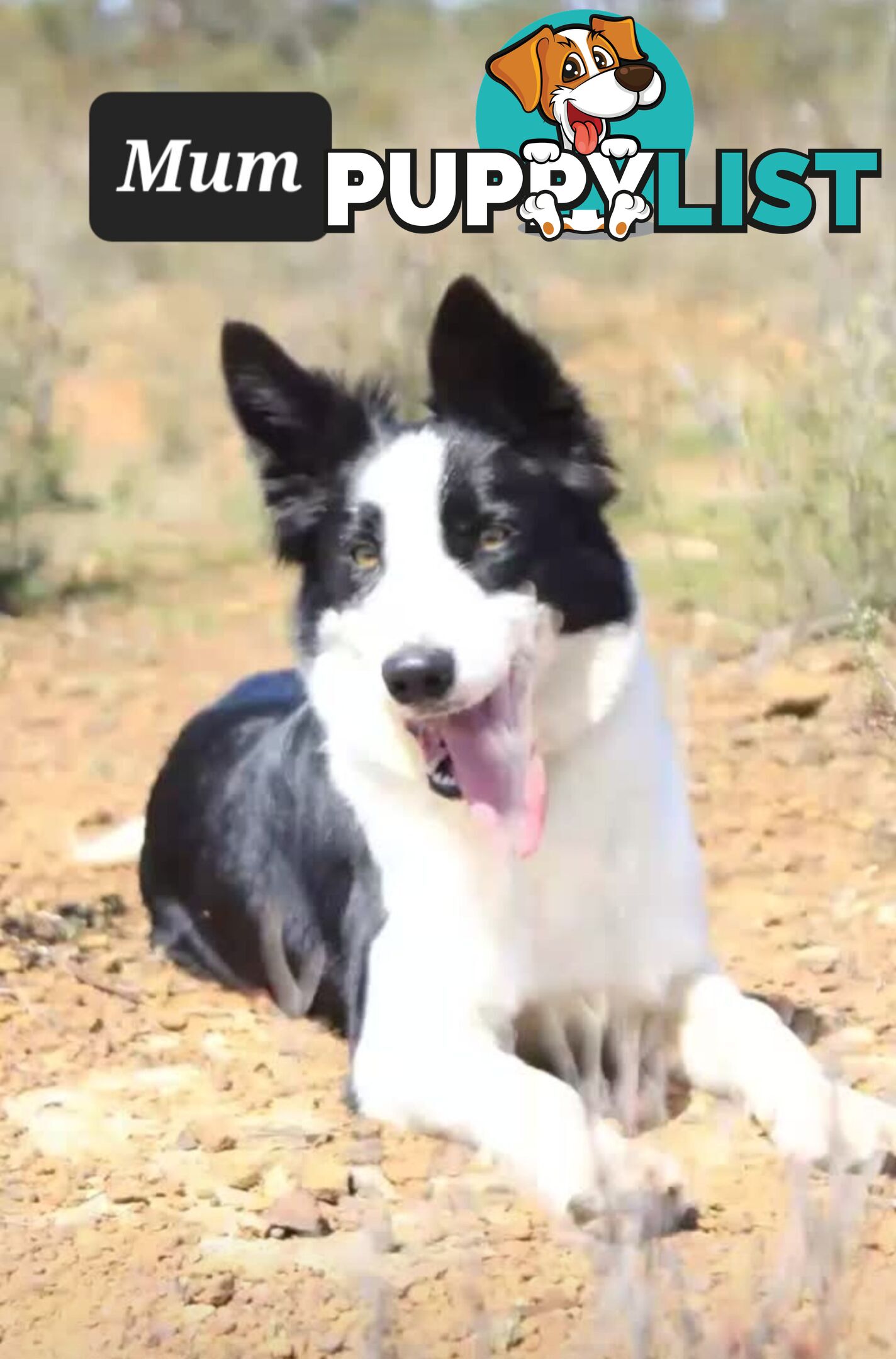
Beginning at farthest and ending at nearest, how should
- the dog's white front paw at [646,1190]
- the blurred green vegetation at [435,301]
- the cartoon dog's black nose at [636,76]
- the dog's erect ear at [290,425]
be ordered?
the blurred green vegetation at [435,301] < the cartoon dog's black nose at [636,76] < the dog's erect ear at [290,425] < the dog's white front paw at [646,1190]

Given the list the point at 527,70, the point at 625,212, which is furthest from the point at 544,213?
the point at 527,70

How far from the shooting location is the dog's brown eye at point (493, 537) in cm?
417

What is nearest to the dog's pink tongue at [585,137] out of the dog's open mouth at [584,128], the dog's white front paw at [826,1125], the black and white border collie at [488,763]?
the dog's open mouth at [584,128]

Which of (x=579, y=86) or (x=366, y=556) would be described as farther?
(x=579, y=86)

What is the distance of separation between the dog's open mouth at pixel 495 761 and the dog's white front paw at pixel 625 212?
3610mm

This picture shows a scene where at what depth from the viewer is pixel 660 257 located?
80.7 feet

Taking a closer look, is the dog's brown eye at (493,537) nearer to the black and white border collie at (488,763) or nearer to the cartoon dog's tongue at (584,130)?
the black and white border collie at (488,763)

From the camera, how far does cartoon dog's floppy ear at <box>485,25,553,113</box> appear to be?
688cm

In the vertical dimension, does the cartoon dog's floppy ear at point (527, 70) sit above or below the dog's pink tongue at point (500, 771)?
above

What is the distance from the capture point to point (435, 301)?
11.5 metres

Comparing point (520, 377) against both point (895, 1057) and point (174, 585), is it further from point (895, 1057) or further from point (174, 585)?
point (174, 585)

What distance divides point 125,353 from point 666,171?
13934 millimetres

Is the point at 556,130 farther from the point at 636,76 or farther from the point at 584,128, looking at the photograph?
the point at 636,76

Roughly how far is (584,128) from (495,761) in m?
3.18
